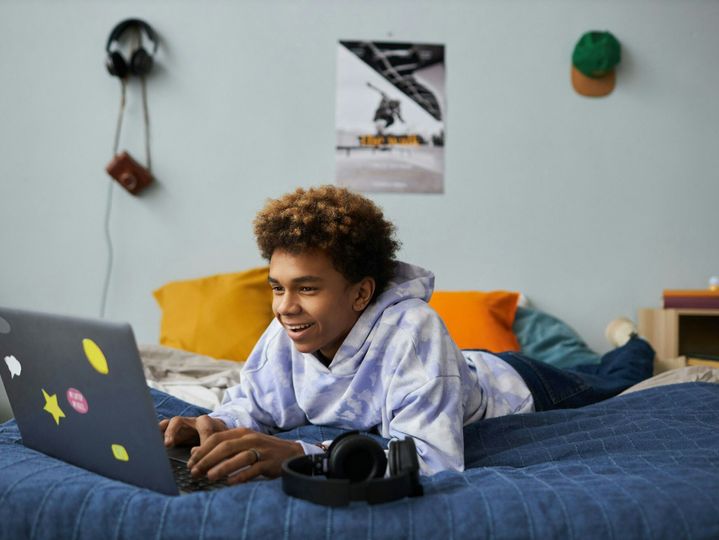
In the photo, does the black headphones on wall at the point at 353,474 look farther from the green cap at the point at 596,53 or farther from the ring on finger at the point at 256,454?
the green cap at the point at 596,53

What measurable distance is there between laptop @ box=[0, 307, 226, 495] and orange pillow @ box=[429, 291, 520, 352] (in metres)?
1.59

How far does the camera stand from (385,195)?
2873 millimetres

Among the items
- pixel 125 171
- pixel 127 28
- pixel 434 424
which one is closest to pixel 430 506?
pixel 434 424

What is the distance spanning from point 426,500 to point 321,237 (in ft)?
1.56

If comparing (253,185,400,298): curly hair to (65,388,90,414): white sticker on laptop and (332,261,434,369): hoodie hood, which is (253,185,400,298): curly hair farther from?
(65,388,90,414): white sticker on laptop

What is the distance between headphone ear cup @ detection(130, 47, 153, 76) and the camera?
2760mm

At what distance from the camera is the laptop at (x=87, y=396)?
0.80m

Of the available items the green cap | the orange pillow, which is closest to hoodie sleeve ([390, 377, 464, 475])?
the orange pillow

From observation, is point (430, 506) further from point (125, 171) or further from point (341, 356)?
point (125, 171)

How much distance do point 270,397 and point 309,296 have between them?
10.6 inches

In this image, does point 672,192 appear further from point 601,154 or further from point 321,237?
point 321,237

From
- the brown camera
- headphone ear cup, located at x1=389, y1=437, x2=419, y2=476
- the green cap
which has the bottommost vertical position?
headphone ear cup, located at x1=389, y1=437, x2=419, y2=476

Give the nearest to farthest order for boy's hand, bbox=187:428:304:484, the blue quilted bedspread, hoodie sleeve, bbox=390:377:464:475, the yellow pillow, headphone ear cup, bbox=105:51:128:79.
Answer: the blue quilted bedspread
boy's hand, bbox=187:428:304:484
hoodie sleeve, bbox=390:377:464:475
the yellow pillow
headphone ear cup, bbox=105:51:128:79

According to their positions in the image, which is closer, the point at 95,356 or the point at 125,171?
the point at 95,356
